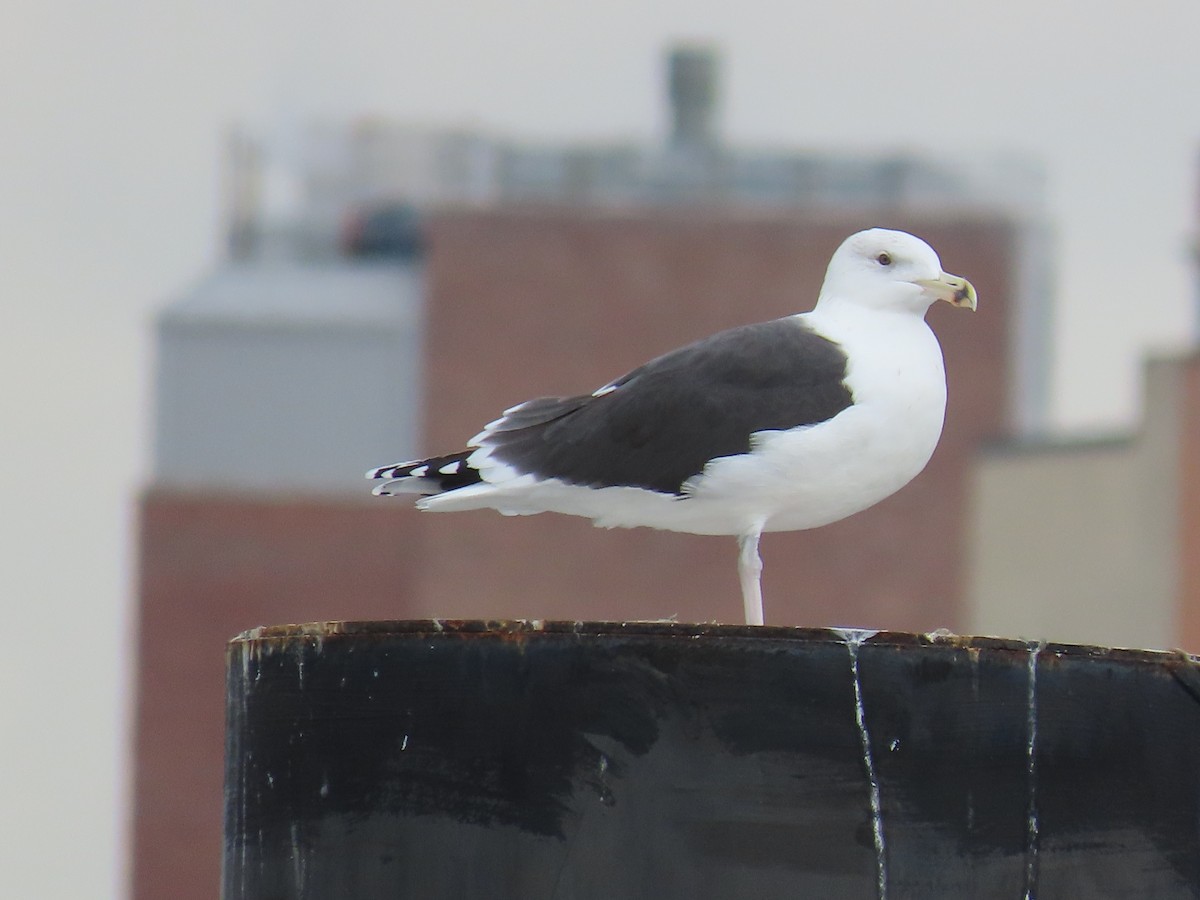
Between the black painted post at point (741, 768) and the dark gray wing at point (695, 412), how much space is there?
78.5 inches

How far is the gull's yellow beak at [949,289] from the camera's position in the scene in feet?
26.6

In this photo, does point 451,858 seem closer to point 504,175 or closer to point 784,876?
point 784,876

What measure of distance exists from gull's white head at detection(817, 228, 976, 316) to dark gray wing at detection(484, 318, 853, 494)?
0.75 feet

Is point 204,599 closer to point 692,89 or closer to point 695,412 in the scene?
point 692,89

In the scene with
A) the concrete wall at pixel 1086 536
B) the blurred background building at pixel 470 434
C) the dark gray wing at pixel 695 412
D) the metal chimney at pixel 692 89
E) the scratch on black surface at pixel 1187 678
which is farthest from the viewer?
the metal chimney at pixel 692 89

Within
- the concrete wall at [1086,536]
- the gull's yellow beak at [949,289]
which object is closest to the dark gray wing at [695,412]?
the gull's yellow beak at [949,289]

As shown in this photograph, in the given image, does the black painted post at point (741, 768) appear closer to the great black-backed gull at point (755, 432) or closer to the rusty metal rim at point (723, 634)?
the rusty metal rim at point (723, 634)

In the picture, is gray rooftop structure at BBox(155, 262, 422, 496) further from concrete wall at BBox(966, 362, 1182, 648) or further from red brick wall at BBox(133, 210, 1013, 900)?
concrete wall at BBox(966, 362, 1182, 648)

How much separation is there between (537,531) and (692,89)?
12046 millimetres

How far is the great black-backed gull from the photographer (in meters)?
7.68

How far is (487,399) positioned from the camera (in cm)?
4788

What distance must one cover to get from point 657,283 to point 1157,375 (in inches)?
499

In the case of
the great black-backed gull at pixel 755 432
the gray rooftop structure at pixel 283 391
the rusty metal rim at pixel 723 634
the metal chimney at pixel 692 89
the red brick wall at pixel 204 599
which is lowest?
the red brick wall at pixel 204 599

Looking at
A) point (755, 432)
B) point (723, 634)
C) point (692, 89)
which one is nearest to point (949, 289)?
point (755, 432)
